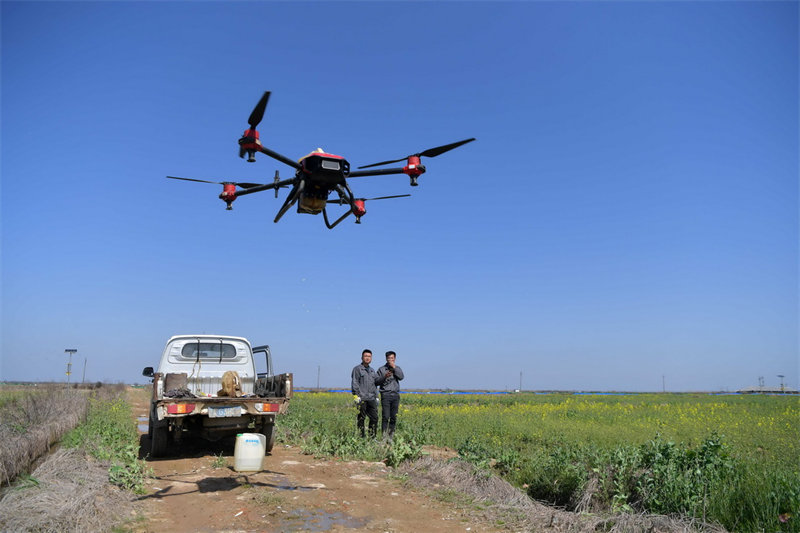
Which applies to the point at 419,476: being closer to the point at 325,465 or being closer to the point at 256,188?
the point at 325,465

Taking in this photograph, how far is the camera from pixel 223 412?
336 inches

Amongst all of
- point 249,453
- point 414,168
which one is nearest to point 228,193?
point 414,168

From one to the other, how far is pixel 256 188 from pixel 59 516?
3.70 meters

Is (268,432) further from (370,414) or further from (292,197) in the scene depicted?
(292,197)

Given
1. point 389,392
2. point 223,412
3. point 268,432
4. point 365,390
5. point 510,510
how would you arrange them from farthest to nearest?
1. point 389,392
2. point 365,390
3. point 268,432
4. point 223,412
5. point 510,510

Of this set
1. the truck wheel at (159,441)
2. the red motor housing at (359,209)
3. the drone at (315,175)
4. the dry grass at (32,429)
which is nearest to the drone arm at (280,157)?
the drone at (315,175)

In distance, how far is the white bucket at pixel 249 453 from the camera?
680 cm

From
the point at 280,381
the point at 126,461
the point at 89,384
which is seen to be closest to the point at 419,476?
the point at 280,381

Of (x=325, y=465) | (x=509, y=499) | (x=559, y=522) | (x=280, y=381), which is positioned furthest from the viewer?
(x=280, y=381)

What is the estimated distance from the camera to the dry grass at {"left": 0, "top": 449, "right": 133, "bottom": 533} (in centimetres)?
464

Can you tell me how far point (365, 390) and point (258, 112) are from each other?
22.3ft

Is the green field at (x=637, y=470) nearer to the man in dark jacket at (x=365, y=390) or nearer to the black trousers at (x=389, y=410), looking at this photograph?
the black trousers at (x=389, y=410)

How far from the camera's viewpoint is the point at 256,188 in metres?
6.01

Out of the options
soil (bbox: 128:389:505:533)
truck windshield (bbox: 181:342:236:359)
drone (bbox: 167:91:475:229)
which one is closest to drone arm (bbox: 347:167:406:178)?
drone (bbox: 167:91:475:229)
